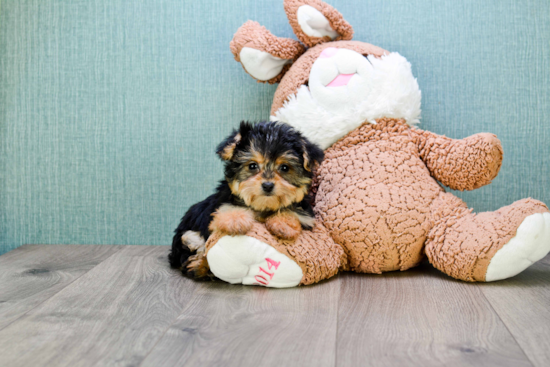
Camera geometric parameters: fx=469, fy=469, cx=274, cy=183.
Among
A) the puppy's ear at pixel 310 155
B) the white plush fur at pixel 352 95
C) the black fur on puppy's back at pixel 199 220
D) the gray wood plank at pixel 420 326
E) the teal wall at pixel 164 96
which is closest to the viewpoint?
the gray wood plank at pixel 420 326

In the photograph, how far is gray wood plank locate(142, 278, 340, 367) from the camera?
1.26 meters

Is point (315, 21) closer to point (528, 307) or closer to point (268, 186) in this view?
point (268, 186)

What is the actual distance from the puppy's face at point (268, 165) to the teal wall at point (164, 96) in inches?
29.8

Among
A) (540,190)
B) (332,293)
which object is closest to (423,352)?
(332,293)

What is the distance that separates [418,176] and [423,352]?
94 centimetres

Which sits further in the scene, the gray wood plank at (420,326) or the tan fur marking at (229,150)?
the tan fur marking at (229,150)

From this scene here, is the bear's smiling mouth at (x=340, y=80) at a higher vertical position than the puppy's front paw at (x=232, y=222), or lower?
higher

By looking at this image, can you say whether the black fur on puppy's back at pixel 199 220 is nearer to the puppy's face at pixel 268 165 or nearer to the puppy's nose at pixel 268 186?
the puppy's face at pixel 268 165

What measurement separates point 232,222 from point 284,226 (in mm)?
199

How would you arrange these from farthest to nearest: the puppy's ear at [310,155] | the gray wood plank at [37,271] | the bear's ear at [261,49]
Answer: the bear's ear at [261,49] < the puppy's ear at [310,155] < the gray wood plank at [37,271]

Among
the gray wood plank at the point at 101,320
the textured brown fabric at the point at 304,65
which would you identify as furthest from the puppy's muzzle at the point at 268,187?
the textured brown fabric at the point at 304,65

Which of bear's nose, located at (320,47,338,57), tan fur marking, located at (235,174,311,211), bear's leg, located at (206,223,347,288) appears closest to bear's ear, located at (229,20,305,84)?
bear's nose, located at (320,47,338,57)

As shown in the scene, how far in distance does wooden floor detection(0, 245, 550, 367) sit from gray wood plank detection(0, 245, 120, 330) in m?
0.01

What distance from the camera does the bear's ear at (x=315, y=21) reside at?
2176 millimetres
